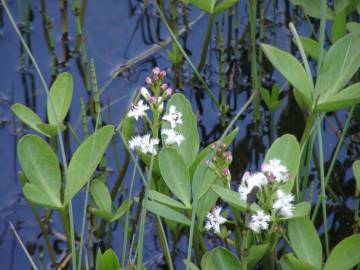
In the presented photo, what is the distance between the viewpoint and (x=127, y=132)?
1.45 m

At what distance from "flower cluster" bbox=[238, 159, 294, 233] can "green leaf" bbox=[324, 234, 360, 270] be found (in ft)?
0.43

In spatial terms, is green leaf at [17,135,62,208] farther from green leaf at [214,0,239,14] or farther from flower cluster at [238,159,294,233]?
green leaf at [214,0,239,14]

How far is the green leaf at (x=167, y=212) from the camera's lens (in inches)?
52.5

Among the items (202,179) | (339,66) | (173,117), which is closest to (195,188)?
(202,179)

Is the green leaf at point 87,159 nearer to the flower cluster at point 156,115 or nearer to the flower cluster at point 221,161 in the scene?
the flower cluster at point 156,115

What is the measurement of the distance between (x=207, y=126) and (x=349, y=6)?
44 centimetres

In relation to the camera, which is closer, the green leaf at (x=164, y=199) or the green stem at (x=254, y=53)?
the green leaf at (x=164, y=199)

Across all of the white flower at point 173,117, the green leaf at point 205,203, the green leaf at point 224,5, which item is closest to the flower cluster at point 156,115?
the white flower at point 173,117

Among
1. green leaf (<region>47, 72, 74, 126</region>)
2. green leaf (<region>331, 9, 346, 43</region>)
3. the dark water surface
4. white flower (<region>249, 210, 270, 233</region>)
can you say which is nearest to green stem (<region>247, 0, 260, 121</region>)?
the dark water surface

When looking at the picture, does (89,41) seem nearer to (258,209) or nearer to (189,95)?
(189,95)

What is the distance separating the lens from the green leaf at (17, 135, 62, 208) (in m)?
1.43

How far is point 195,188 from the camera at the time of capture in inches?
53.9

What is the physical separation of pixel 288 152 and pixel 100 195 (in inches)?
14.9

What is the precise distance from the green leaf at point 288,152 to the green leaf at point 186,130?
15 centimetres
